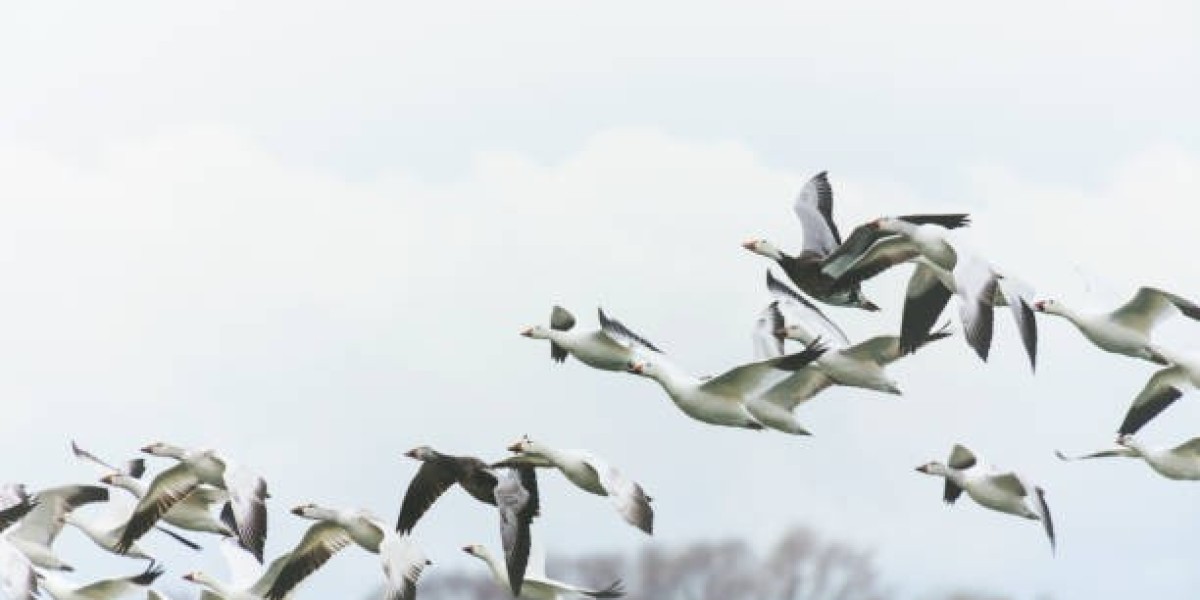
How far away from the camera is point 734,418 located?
2069 centimetres

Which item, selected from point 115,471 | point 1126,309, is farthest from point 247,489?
point 1126,309

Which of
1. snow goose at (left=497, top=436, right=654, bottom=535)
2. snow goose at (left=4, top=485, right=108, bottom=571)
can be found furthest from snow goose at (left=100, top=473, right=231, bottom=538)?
snow goose at (left=497, top=436, right=654, bottom=535)

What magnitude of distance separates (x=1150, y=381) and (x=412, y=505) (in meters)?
4.81

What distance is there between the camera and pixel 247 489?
21672mm

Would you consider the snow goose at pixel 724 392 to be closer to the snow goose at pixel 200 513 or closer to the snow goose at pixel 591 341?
the snow goose at pixel 591 341

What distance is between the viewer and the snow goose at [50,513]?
24.2 metres

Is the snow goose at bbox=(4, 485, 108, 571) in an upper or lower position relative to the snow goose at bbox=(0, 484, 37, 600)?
lower

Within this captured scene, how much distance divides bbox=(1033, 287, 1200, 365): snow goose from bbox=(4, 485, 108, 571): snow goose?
679cm

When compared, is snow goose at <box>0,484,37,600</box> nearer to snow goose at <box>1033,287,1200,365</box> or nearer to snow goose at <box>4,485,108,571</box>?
snow goose at <box>4,485,108,571</box>

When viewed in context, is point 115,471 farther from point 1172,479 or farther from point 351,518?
point 1172,479

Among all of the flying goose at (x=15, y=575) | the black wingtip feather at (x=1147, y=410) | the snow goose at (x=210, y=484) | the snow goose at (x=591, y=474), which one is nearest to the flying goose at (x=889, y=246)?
the snow goose at (x=591, y=474)

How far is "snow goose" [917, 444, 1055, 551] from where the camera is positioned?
2091cm

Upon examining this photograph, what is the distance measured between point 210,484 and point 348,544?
0.96 m

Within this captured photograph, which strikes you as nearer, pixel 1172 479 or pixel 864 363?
pixel 864 363
